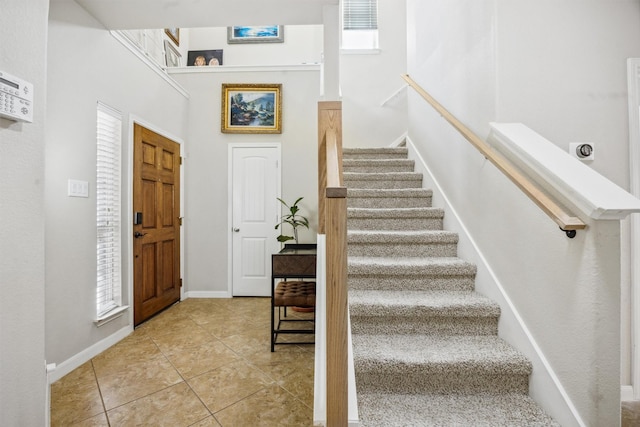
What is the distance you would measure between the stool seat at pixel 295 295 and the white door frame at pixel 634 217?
6.69 ft

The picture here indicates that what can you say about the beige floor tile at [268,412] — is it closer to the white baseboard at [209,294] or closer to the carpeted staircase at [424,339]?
the carpeted staircase at [424,339]

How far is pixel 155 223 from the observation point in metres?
3.48

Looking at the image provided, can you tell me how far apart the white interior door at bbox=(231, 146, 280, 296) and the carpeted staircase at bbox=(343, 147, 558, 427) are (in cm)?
201

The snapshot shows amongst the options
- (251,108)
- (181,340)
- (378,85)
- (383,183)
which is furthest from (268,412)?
(378,85)

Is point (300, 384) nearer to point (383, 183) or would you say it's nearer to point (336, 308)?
point (336, 308)

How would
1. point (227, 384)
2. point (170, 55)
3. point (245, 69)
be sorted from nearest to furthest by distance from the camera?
point (227, 384), point (245, 69), point (170, 55)

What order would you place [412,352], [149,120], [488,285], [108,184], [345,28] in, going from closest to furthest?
[412,352] → [488,285] → [108,184] → [149,120] → [345,28]

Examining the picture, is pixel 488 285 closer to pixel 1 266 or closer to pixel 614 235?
pixel 614 235

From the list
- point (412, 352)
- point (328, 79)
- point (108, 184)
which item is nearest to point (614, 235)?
point (412, 352)

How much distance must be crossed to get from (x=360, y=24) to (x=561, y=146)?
3696 mm

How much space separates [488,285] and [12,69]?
2.45 meters

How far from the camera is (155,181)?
3.48 m

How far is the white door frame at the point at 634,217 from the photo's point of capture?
1.74 meters

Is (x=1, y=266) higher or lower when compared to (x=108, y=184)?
lower
